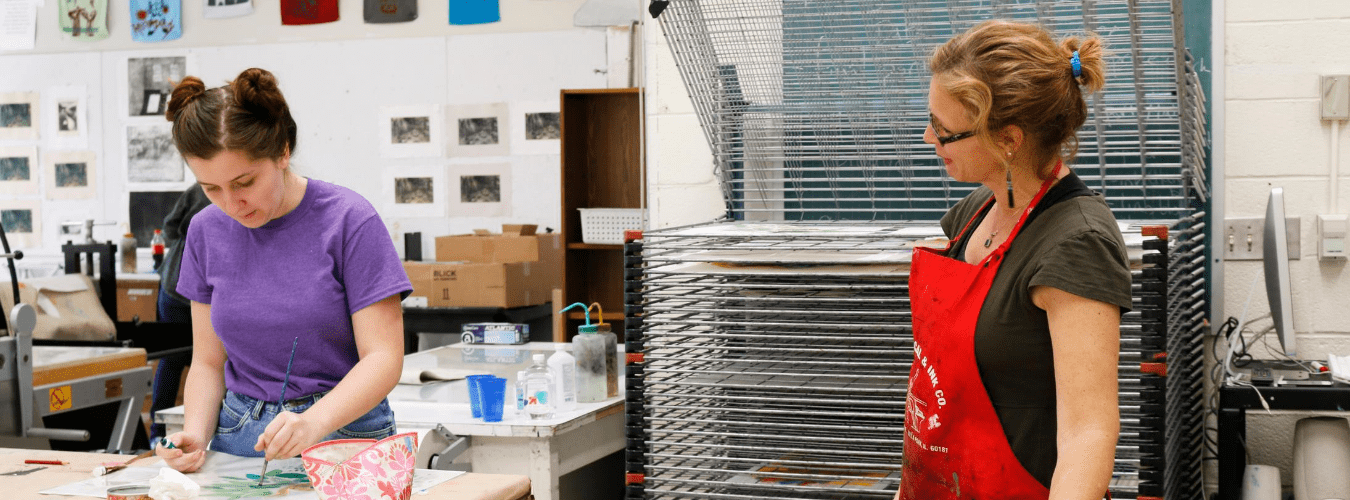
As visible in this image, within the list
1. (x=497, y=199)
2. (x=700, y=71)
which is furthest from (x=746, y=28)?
(x=497, y=199)

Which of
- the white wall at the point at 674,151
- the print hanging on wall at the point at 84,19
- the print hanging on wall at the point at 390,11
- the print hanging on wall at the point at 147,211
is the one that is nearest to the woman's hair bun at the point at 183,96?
the white wall at the point at 674,151

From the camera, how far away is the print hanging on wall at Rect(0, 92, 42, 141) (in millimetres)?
7250

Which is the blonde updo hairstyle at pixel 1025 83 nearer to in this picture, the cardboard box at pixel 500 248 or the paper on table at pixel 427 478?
the paper on table at pixel 427 478

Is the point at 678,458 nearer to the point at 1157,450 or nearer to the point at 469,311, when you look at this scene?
the point at 1157,450

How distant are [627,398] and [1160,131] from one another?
1.32 metres

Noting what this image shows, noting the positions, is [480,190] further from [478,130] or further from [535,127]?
[535,127]

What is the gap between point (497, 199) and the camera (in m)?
6.41

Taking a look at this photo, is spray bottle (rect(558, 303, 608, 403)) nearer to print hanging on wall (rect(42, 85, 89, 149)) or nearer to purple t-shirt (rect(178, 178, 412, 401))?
purple t-shirt (rect(178, 178, 412, 401))

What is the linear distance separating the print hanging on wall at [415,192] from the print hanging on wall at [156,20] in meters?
1.69

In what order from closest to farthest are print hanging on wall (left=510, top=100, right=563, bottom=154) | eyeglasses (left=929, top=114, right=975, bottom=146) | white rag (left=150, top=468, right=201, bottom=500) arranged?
eyeglasses (left=929, top=114, right=975, bottom=146) → white rag (left=150, top=468, right=201, bottom=500) → print hanging on wall (left=510, top=100, right=563, bottom=154)

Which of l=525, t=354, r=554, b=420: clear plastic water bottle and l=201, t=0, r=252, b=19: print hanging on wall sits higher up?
l=201, t=0, r=252, b=19: print hanging on wall

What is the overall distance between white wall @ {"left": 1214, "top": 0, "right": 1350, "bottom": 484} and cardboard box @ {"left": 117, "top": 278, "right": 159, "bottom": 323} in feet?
18.6

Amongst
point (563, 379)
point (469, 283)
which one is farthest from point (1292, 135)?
point (469, 283)

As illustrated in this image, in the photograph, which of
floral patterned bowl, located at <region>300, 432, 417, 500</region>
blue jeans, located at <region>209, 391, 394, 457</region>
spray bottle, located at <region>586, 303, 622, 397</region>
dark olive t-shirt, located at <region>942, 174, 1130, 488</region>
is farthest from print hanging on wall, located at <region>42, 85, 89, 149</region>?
dark olive t-shirt, located at <region>942, 174, 1130, 488</region>
